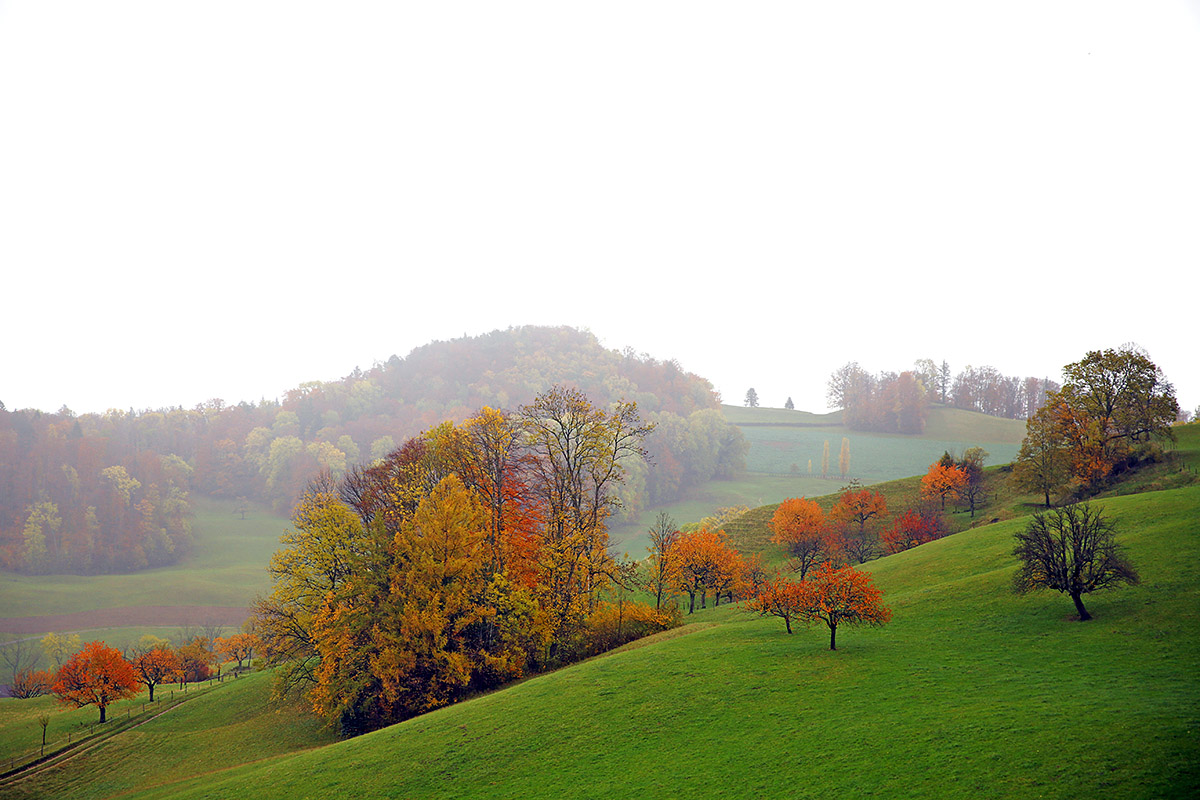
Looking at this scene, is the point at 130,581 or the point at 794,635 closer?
the point at 794,635

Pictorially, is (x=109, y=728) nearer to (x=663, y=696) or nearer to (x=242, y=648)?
(x=242, y=648)

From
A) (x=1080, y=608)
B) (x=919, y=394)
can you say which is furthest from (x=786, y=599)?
(x=919, y=394)

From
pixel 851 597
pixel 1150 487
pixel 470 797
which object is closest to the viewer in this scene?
pixel 470 797

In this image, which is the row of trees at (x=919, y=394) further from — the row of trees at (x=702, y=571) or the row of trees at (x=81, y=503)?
the row of trees at (x=81, y=503)

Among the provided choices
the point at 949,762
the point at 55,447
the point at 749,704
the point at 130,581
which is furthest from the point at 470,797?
the point at 55,447

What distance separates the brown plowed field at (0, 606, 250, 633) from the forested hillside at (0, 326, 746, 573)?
26137 mm

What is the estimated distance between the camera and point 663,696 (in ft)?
85.0

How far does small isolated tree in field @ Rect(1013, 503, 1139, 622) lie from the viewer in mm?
28047

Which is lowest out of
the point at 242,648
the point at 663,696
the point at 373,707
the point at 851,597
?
the point at 242,648

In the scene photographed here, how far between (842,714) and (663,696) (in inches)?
293

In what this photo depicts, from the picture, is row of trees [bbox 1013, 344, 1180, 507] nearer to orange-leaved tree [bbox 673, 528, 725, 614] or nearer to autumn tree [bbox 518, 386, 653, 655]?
orange-leaved tree [bbox 673, 528, 725, 614]

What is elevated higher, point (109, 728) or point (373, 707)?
point (373, 707)

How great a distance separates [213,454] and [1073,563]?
616ft

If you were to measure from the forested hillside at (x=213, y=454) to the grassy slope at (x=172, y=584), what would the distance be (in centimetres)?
620
